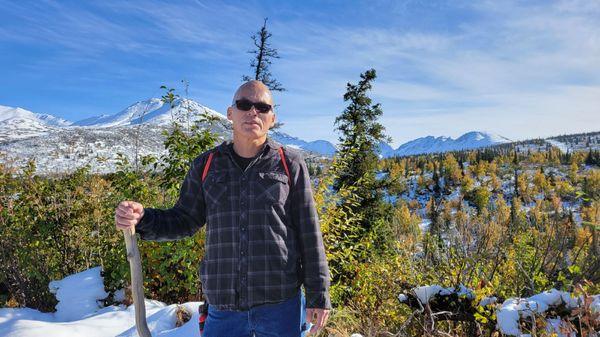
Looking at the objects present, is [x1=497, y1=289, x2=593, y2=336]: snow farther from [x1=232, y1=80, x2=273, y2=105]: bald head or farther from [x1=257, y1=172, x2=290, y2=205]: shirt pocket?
[x1=232, y1=80, x2=273, y2=105]: bald head

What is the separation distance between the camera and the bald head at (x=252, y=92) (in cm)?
219

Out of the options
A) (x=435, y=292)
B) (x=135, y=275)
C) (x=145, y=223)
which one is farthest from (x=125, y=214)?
(x=435, y=292)

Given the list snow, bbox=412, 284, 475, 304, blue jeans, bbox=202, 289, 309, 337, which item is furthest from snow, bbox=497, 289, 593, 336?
blue jeans, bbox=202, 289, 309, 337

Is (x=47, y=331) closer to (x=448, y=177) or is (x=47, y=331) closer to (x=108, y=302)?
(x=108, y=302)

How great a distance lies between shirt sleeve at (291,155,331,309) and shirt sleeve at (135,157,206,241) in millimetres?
530

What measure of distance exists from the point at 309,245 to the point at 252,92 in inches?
33.1

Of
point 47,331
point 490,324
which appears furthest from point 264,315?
point 47,331

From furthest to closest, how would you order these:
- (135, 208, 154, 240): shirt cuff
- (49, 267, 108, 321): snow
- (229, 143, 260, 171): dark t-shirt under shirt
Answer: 1. (49, 267, 108, 321): snow
2. (229, 143, 260, 171): dark t-shirt under shirt
3. (135, 208, 154, 240): shirt cuff

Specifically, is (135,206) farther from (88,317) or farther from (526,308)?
(88,317)

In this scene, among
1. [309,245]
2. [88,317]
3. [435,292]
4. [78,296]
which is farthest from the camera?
[78,296]

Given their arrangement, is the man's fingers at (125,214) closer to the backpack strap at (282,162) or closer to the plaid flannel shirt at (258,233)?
the plaid flannel shirt at (258,233)

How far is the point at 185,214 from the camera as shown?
7.44ft

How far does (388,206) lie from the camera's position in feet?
68.1

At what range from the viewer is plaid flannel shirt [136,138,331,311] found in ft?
6.66
